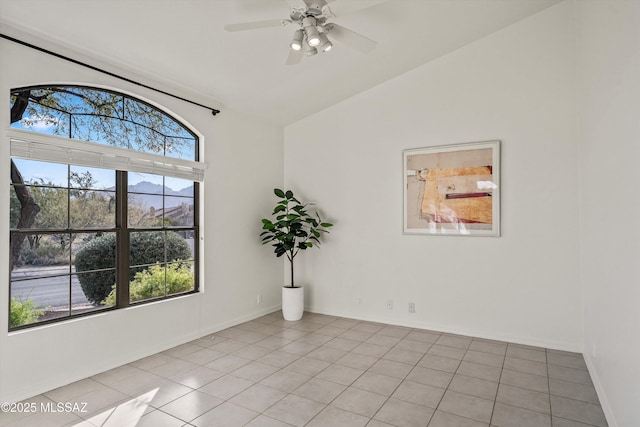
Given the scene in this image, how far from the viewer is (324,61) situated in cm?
385

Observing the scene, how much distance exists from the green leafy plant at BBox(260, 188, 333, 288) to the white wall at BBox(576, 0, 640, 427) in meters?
2.91

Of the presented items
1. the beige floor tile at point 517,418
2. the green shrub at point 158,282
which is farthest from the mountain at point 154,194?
the beige floor tile at point 517,418

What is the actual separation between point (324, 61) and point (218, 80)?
1.16 meters

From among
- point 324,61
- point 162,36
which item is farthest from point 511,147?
point 162,36

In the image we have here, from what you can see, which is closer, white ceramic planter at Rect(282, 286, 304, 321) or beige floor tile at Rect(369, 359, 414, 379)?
beige floor tile at Rect(369, 359, 414, 379)

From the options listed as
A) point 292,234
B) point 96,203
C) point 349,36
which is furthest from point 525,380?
point 96,203

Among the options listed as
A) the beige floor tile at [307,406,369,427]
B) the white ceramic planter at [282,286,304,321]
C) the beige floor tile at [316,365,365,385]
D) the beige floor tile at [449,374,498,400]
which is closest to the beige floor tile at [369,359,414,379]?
the beige floor tile at [316,365,365,385]

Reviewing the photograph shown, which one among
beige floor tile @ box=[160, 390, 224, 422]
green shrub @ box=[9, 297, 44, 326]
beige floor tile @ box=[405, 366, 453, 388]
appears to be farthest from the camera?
beige floor tile @ box=[405, 366, 453, 388]

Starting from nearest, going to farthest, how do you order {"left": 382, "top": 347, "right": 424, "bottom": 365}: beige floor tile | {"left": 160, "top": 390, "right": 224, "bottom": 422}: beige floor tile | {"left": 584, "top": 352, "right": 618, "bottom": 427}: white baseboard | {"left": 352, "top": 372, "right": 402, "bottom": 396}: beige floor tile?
1. {"left": 584, "top": 352, "right": 618, "bottom": 427}: white baseboard
2. {"left": 160, "top": 390, "right": 224, "bottom": 422}: beige floor tile
3. {"left": 352, "top": 372, "right": 402, "bottom": 396}: beige floor tile
4. {"left": 382, "top": 347, "right": 424, "bottom": 365}: beige floor tile

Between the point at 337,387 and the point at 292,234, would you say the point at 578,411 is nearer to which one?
the point at 337,387

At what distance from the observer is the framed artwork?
3947 mm

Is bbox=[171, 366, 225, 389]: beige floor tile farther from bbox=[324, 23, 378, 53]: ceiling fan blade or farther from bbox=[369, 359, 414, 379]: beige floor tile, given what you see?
bbox=[324, 23, 378, 53]: ceiling fan blade

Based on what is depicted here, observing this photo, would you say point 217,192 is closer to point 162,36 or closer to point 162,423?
point 162,36

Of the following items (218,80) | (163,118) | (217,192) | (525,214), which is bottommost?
(525,214)
